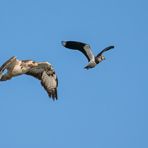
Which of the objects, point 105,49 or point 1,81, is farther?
point 105,49

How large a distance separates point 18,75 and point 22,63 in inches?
20.2

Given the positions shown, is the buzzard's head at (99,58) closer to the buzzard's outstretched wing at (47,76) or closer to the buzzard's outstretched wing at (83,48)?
the buzzard's outstretched wing at (83,48)

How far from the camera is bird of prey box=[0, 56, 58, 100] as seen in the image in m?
43.0

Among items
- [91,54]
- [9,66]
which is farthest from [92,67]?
[9,66]

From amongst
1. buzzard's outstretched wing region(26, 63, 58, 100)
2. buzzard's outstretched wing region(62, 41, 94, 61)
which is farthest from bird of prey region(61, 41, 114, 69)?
buzzard's outstretched wing region(26, 63, 58, 100)

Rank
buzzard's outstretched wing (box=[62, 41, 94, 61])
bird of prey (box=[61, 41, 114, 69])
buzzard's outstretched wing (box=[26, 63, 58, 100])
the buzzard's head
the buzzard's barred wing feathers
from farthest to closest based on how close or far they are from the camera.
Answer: the buzzard's head < buzzard's outstretched wing (box=[62, 41, 94, 61]) < bird of prey (box=[61, 41, 114, 69]) < the buzzard's barred wing feathers < buzzard's outstretched wing (box=[26, 63, 58, 100])

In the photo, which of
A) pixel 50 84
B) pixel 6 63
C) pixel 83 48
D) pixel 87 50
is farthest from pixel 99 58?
pixel 6 63

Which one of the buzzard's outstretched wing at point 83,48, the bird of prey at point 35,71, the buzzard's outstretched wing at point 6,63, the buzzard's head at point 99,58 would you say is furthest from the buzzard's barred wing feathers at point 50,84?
the buzzard's outstretched wing at point 6,63

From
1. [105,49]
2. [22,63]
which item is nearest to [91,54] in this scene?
[105,49]

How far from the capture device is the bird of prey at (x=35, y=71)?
43.0 metres

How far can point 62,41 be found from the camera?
149 feet

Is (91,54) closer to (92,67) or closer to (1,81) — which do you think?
(92,67)

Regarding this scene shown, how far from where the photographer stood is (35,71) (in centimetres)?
4456

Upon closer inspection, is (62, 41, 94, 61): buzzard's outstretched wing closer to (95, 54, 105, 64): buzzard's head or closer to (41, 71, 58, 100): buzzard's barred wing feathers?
(95, 54, 105, 64): buzzard's head
